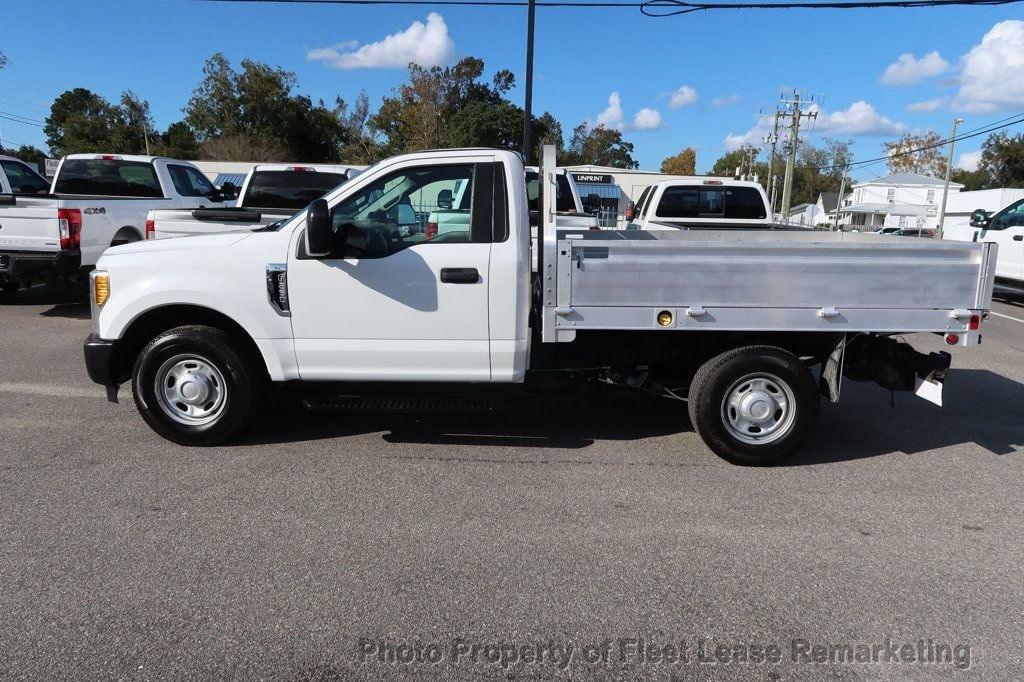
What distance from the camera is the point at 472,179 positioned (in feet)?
16.2

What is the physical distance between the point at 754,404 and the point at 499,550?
7.15ft

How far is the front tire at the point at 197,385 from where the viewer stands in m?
5.01

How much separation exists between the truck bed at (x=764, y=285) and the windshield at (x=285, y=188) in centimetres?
732

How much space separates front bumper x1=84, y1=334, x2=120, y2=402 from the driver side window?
5.84ft

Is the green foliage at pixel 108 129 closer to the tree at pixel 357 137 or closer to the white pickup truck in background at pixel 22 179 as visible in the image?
the tree at pixel 357 137

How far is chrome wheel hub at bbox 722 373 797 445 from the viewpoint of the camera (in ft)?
→ 16.4

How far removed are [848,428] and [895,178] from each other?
10232cm

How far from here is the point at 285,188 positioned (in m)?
11.2

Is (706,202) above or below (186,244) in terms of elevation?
above

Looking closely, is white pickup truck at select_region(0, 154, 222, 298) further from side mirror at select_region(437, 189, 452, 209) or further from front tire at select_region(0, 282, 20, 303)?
side mirror at select_region(437, 189, 452, 209)

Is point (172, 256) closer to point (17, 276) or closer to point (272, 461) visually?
point (272, 461)

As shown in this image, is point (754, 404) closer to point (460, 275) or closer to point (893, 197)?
point (460, 275)

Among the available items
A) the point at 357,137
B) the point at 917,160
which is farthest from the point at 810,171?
the point at 357,137

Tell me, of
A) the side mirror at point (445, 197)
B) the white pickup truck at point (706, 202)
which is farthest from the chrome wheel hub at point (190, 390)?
the white pickup truck at point (706, 202)
